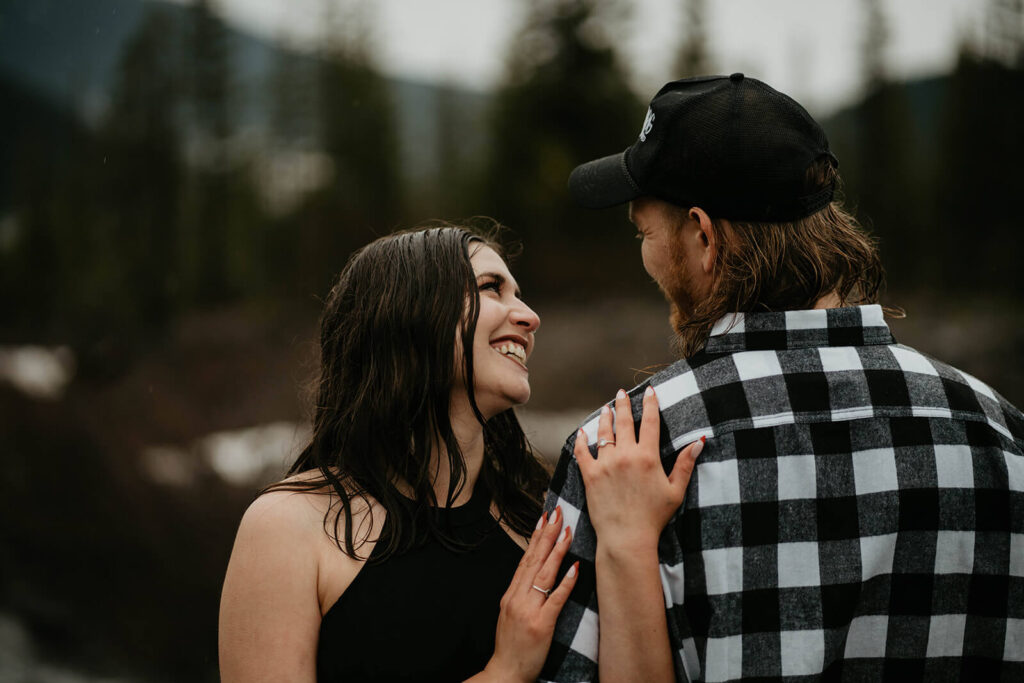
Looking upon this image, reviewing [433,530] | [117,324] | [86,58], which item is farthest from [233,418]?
[433,530]

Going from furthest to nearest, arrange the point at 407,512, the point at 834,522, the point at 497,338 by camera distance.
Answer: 1. the point at 497,338
2. the point at 407,512
3. the point at 834,522

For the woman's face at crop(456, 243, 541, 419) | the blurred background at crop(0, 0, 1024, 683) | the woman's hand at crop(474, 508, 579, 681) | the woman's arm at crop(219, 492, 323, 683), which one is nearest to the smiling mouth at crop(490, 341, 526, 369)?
the woman's face at crop(456, 243, 541, 419)

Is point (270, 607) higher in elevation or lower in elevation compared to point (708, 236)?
lower

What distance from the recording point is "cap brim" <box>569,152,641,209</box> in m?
1.45

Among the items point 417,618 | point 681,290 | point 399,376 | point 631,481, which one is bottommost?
point 417,618

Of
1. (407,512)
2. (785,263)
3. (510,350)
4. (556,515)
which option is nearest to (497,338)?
(510,350)

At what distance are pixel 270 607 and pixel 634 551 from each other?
0.69 meters

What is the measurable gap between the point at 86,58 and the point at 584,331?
4921mm

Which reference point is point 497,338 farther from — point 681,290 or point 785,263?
point 785,263

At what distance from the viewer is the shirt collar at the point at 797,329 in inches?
50.6

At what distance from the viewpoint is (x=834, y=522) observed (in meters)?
1.20

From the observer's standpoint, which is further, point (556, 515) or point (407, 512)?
point (407, 512)

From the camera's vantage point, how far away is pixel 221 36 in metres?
7.37

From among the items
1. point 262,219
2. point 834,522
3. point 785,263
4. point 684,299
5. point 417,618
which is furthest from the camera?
point 262,219
